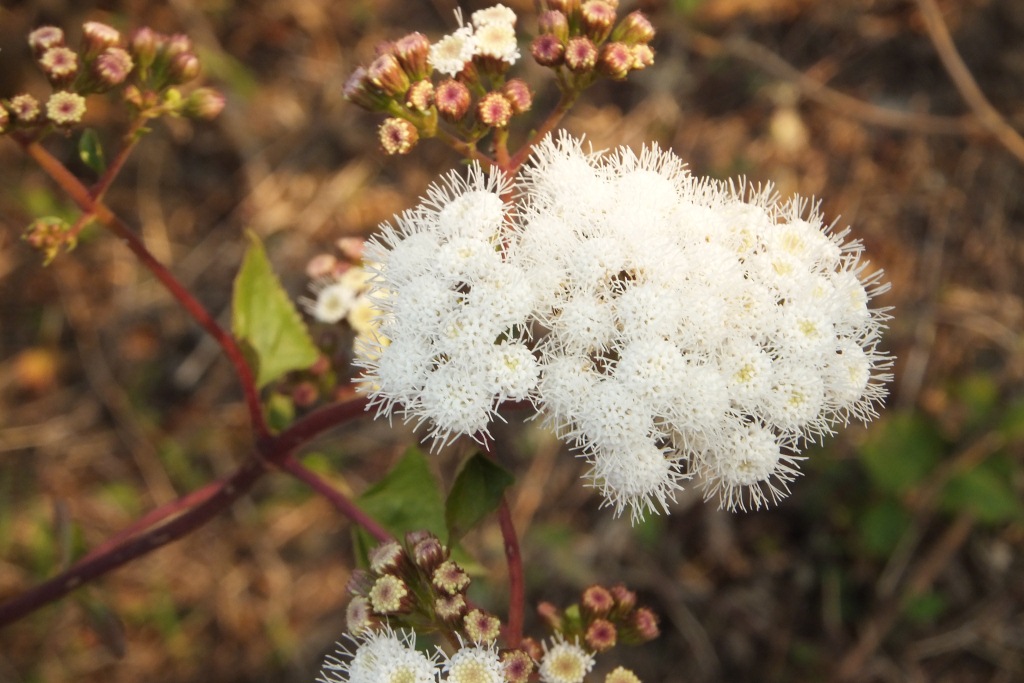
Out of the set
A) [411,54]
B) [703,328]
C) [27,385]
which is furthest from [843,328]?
[27,385]

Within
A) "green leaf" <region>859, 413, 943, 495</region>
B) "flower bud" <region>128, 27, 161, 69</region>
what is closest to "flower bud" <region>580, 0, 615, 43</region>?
"flower bud" <region>128, 27, 161, 69</region>

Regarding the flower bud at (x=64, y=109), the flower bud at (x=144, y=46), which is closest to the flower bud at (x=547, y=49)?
the flower bud at (x=144, y=46)

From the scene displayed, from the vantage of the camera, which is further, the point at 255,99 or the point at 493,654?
the point at 255,99

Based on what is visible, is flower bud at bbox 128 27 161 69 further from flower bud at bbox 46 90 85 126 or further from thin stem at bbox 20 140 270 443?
thin stem at bbox 20 140 270 443

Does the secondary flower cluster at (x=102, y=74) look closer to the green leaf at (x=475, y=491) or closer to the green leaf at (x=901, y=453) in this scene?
the green leaf at (x=475, y=491)

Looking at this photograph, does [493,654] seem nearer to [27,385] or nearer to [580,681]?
[580,681]

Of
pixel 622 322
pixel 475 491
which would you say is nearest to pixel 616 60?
pixel 622 322

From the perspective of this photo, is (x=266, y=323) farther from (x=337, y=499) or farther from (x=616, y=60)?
(x=616, y=60)
